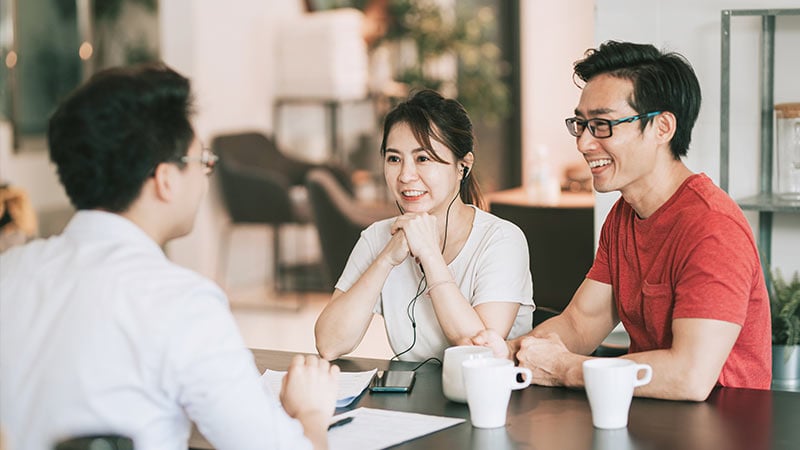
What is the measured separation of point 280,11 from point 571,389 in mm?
5743

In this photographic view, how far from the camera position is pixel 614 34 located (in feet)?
10.4

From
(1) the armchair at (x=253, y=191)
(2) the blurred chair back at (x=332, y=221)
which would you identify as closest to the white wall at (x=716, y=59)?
(2) the blurred chair back at (x=332, y=221)

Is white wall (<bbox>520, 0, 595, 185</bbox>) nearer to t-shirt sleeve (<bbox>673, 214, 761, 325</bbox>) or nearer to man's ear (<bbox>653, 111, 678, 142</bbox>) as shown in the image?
man's ear (<bbox>653, 111, 678, 142</bbox>)

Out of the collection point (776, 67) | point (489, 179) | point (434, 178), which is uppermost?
point (776, 67)

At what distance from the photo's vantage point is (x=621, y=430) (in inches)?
66.5

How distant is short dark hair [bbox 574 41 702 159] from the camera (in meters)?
2.25

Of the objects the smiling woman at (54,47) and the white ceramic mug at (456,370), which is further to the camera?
the smiling woman at (54,47)

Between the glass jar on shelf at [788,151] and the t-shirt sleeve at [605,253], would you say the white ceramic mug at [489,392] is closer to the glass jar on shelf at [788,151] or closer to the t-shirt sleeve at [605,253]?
the t-shirt sleeve at [605,253]

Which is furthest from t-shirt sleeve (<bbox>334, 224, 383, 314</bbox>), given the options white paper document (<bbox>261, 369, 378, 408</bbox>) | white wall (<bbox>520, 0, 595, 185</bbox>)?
white wall (<bbox>520, 0, 595, 185</bbox>)

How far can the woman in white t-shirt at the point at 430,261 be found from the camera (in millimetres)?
2350

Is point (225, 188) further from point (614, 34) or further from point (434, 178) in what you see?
point (434, 178)

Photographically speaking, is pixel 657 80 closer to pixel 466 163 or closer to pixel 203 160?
pixel 466 163

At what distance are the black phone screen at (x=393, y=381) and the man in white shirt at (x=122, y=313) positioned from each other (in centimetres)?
51

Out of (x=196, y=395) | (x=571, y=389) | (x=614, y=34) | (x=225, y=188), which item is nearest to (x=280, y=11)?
(x=225, y=188)
